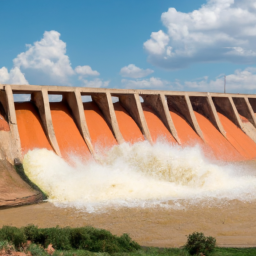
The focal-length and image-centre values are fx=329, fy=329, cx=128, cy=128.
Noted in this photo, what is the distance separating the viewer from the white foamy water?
36.1 ft

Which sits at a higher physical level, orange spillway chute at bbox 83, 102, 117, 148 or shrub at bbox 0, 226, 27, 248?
orange spillway chute at bbox 83, 102, 117, 148

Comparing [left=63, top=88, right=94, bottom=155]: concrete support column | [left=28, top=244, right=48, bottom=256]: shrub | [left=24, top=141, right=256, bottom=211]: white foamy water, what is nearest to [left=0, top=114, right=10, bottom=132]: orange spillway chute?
[left=24, top=141, right=256, bottom=211]: white foamy water

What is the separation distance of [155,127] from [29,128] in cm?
776

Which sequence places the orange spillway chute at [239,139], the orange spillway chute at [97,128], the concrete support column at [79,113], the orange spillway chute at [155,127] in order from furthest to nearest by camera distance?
the orange spillway chute at [239,139]
the orange spillway chute at [155,127]
the orange spillway chute at [97,128]
the concrete support column at [79,113]

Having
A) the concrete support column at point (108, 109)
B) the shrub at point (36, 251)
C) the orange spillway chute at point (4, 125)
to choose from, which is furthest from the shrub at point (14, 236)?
the concrete support column at point (108, 109)

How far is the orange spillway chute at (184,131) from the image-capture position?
66.1 feet

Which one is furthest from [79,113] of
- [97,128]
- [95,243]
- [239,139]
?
[239,139]

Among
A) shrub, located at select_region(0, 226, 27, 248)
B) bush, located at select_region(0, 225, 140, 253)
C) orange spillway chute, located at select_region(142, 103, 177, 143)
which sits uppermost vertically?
orange spillway chute, located at select_region(142, 103, 177, 143)

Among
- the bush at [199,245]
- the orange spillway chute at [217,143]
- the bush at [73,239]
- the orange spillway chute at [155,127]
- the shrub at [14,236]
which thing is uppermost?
the orange spillway chute at [155,127]

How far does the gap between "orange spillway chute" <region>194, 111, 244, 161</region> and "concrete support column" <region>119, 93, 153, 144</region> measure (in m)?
4.52

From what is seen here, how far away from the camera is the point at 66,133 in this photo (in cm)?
1622

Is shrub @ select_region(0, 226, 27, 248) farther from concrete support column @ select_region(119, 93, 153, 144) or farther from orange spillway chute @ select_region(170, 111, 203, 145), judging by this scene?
orange spillway chute @ select_region(170, 111, 203, 145)

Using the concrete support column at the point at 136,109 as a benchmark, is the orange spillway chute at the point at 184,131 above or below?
below

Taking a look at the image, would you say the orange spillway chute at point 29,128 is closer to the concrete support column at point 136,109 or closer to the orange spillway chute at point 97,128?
the orange spillway chute at point 97,128
